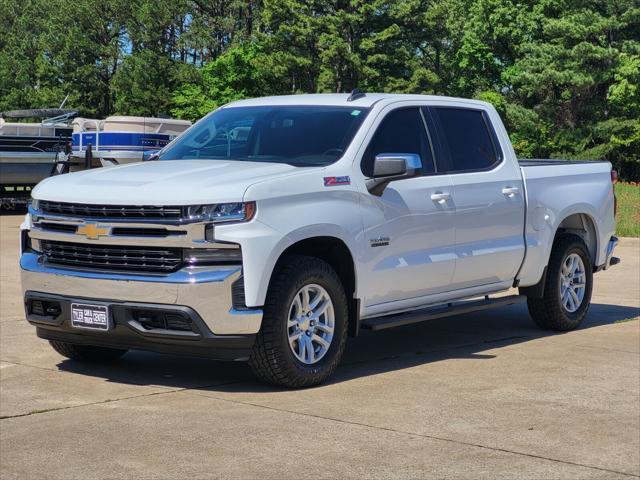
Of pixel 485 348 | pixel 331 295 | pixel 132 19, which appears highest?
pixel 132 19

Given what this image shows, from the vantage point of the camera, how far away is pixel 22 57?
3425 inches

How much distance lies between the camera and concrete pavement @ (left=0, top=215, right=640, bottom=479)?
5703 millimetres

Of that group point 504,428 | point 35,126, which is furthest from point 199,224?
point 35,126

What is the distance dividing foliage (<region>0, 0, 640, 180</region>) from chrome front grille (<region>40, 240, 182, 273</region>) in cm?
4789

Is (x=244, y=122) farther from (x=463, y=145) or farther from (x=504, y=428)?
(x=504, y=428)

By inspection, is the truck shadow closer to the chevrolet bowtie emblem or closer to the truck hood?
the chevrolet bowtie emblem

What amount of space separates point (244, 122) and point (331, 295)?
5.93 feet

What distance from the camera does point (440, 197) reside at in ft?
28.4

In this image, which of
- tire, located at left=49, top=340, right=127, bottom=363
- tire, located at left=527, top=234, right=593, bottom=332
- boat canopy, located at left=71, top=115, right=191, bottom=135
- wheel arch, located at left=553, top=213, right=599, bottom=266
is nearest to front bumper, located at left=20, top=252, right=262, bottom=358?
tire, located at left=49, top=340, right=127, bottom=363

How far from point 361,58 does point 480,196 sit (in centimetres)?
5443

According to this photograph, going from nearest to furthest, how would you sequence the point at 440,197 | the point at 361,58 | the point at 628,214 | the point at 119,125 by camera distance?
the point at 440,197, the point at 628,214, the point at 119,125, the point at 361,58

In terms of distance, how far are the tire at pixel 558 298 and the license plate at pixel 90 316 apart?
4323mm

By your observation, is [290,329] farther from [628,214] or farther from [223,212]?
[628,214]

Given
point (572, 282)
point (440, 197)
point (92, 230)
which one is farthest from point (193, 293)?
point (572, 282)
